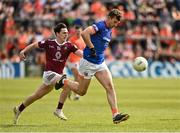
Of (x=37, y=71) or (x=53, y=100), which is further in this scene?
(x=37, y=71)

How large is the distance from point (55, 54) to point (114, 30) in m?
26.7

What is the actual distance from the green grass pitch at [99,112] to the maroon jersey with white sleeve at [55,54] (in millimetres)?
1338

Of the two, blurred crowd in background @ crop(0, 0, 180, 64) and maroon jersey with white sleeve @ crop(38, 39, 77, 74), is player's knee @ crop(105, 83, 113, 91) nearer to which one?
maroon jersey with white sleeve @ crop(38, 39, 77, 74)

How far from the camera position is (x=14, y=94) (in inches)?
1094

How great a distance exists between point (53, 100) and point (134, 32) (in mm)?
18510

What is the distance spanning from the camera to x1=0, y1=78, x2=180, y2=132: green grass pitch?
15086 mm

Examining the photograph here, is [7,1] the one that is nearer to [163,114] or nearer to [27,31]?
[27,31]

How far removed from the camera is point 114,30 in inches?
1692

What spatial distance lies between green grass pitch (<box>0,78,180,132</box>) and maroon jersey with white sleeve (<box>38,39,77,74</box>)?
4.39 feet

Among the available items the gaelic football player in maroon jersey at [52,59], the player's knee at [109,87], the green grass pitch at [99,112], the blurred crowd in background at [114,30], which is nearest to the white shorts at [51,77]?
the gaelic football player in maroon jersey at [52,59]

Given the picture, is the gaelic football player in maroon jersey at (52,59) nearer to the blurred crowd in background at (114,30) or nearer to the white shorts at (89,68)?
the white shorts at (89,68)

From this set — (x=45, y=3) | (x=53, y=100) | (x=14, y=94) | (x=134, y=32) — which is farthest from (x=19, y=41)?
(x=53, y=100)

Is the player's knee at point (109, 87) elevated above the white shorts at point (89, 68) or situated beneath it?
situated beneath

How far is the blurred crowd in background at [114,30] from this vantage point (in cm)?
4203
